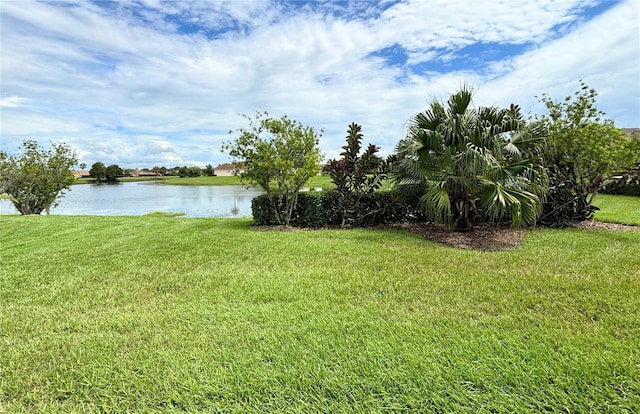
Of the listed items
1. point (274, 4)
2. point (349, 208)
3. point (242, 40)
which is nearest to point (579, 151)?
point (349, 208)

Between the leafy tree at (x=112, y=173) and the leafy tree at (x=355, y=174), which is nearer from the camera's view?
the leafy tree at (x=355, y=174)

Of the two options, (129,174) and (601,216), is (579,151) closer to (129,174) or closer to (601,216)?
(601,216)

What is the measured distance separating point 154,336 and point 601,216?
33.4ft

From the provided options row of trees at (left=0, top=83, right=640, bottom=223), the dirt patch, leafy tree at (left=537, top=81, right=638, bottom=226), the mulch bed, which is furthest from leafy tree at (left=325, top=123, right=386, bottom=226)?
leafy tree at (left=537, top=81, right=638, bottom=226)

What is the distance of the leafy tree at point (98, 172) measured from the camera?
133ft

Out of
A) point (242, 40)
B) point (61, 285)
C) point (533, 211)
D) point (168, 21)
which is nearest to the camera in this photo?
point (61, 285)

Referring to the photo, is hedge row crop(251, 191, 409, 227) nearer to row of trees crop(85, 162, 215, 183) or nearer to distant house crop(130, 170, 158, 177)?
row of trees crop(85, 162, 215, 183)

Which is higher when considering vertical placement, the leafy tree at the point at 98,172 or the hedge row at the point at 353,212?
the leafy tree at the point at 98,172

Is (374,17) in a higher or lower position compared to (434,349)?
higher

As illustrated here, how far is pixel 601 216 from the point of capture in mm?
8211

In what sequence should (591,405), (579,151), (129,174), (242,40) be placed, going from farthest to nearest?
(129,174) → (242,40) → (579,151) → (591,405)

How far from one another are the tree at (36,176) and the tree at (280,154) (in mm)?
10872

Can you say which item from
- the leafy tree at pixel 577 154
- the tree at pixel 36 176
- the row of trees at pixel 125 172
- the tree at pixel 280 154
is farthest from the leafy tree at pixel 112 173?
the leafy tree at pixel 577 154

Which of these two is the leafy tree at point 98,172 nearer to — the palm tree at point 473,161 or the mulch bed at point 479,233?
the mulch bed at point 479,233
